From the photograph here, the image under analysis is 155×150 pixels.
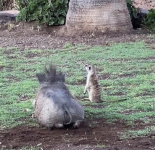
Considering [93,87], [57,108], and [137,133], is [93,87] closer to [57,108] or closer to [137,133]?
[57,108]

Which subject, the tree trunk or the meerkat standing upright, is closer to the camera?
the meerkat standing upright

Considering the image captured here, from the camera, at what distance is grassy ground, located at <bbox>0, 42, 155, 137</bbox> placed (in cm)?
777

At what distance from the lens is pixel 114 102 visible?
8.33 meters

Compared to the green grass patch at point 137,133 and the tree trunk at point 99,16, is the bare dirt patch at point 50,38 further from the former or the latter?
the green grass patch at point 137,133

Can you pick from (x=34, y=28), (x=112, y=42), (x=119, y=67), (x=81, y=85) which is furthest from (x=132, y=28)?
(x=81, y=85)

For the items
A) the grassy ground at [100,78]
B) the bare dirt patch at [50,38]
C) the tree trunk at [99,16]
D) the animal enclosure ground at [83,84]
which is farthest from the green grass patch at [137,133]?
the tree trunk at [99,16]

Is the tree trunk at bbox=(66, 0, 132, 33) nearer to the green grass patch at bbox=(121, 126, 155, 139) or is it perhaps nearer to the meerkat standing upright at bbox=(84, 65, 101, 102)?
the meerkat standing upright at bbox=(84, 65, 101, 102)

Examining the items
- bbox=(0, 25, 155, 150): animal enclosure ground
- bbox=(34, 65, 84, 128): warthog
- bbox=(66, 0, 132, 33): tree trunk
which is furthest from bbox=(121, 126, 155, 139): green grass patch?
bbox=(66, 0, 132, 33): tree trunk

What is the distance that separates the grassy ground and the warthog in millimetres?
343

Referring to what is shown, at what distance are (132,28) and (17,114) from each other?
785 centimetres

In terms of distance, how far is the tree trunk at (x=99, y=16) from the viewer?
48.1ft

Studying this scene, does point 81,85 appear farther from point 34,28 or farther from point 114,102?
point 34,28

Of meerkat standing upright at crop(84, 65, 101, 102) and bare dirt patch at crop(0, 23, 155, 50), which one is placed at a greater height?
meerkat standing upright at crop(84, 65, 101, 102)

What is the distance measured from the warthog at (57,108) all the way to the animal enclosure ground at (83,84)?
116 mm
